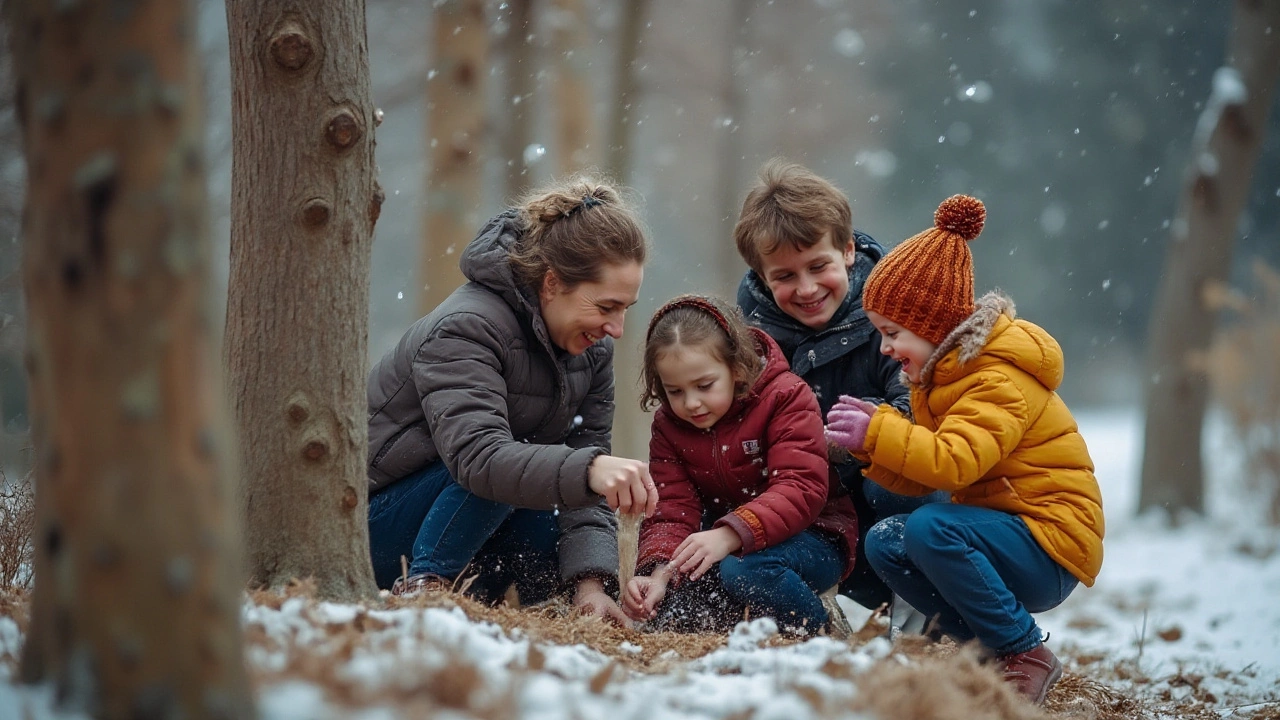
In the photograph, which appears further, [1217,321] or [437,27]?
[1217,321]

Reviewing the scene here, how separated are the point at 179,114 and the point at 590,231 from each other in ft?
6.19

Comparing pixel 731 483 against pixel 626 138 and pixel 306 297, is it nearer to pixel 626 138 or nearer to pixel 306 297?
pixel 306 297

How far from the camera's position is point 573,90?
30.4 feet

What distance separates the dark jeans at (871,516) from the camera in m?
3.71

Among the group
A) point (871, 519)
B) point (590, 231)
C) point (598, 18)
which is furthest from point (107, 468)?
point (598, 18)

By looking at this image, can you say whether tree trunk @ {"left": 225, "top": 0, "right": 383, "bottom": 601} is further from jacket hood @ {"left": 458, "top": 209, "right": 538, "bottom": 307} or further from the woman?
jacket hood @ {"left": 458, "top": 209, "right": 538, "bottom": 307}

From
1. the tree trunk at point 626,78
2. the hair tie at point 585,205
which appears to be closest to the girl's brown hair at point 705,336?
the hair tie at point 585,205

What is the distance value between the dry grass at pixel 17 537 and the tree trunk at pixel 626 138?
6416 mm

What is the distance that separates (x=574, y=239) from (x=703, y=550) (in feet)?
3.43

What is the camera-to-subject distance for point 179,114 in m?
1.61

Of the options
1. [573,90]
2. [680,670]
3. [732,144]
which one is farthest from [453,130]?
[732,144]

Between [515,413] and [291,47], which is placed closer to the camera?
[291,47]

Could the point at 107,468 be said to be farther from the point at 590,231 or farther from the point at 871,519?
the point at 871,519

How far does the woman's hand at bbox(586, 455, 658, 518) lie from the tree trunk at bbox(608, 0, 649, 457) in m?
6.56
